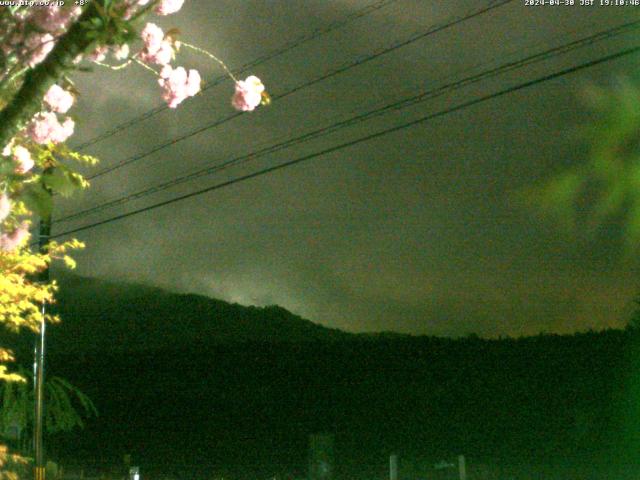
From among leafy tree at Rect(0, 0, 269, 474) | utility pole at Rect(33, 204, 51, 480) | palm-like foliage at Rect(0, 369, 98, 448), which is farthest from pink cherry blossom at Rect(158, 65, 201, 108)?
palm-like foliage at Rect(0, 369, 98, 448)

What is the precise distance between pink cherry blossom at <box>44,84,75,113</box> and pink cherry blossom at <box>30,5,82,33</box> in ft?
2.70

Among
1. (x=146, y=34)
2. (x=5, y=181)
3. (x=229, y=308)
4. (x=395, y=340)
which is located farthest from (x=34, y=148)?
(x=229, y=308)

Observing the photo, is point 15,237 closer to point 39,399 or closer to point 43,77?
point 43,77

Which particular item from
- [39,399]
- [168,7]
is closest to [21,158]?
[168,7]

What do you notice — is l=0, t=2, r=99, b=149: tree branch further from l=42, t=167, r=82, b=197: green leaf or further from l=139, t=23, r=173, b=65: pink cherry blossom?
l=139, t=23, r=173, b=65: pink cherry blossom

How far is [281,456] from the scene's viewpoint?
33375 millimetres

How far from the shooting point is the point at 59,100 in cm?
575

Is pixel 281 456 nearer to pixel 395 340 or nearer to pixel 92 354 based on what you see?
pixel 395 340

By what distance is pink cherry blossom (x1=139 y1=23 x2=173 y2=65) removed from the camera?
5.72 meters

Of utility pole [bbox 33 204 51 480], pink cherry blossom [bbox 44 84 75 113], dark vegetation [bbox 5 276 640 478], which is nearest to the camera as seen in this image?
pink cherry blossom [bbox 44 84 75 113]

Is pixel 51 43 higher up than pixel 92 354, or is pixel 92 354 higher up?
pixel 92 354

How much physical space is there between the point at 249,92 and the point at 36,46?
4.45 ft

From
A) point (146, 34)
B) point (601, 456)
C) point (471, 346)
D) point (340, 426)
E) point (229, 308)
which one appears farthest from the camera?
point (229, 308)

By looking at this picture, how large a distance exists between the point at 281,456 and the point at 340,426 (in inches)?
103
